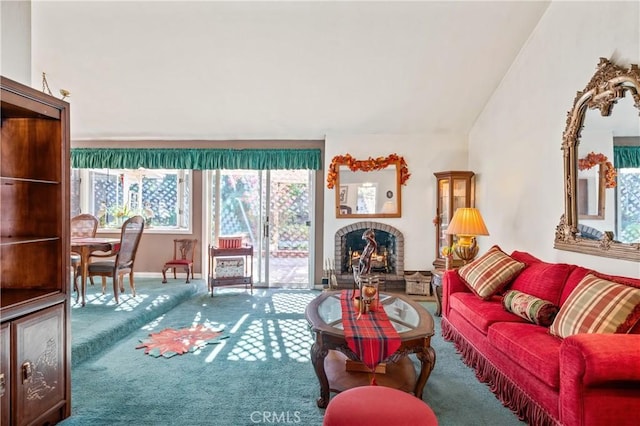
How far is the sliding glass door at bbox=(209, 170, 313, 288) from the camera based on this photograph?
5.53 m

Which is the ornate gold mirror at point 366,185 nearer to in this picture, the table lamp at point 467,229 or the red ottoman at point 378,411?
the table lamp at point 467,229

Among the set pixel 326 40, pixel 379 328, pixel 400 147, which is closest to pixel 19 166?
pixel 379 328

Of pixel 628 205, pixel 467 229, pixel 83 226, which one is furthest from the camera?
pixel 83 226

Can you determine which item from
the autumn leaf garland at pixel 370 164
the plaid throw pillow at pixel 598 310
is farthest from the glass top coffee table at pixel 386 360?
the autumn leaf garland at pixel 370 164

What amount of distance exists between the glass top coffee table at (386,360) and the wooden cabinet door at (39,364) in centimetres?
146

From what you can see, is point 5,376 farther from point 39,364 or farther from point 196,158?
A: point 196,158

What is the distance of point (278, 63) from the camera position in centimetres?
392

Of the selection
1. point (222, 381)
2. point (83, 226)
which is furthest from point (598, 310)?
point (83, 226)

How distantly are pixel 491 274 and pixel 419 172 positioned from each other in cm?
245

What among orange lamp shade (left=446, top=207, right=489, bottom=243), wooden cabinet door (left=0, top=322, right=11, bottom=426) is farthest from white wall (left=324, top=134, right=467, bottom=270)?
wooden cabinet door (left=0, top=322, right=11, bottom=426)

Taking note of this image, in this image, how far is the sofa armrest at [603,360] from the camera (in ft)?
4.93

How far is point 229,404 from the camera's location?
7.00 ft

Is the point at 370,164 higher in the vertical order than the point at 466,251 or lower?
higher

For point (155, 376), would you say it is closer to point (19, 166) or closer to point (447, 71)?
point (19, 166)
